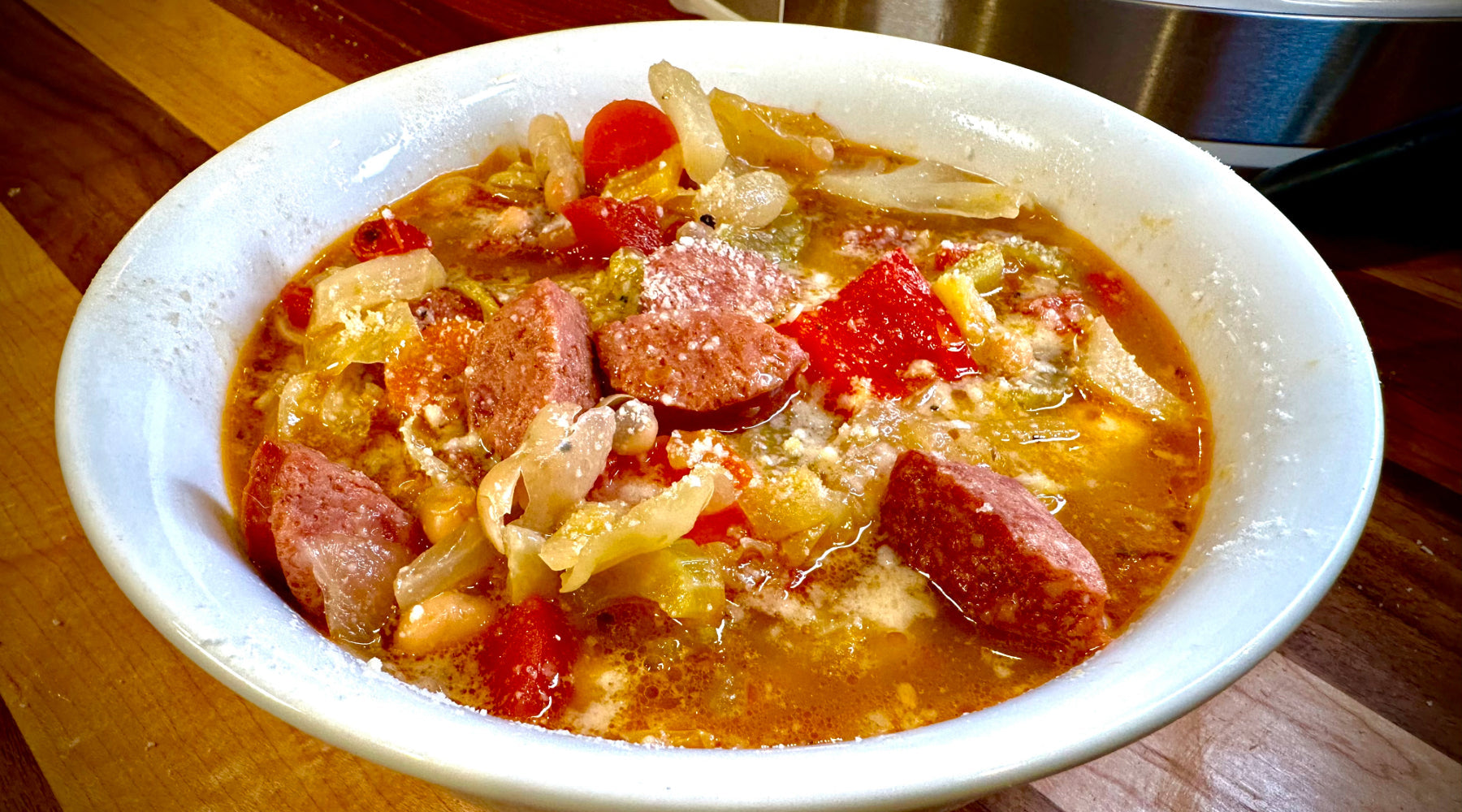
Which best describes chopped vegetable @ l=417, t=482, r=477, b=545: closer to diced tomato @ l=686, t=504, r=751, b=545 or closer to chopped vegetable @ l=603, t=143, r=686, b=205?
diced tomato @ l=686, t=504, r=751, b=545

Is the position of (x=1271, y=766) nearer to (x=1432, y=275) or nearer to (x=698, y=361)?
(x=698, y=361)

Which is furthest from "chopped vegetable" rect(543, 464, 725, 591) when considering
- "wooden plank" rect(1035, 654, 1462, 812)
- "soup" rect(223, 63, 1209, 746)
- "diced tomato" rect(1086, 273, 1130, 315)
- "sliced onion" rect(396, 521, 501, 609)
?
"diced tomato" rect(1086, 273, 1130, 315)

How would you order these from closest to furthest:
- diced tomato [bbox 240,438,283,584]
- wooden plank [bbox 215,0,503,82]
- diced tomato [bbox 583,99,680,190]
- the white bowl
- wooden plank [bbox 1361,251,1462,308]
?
1. the white bowl
2. diced tomato [bbox 240,438,283,584]
3. diced tomato [bbox 583,99,680,190]
4. wooden plank [bbox 1361,251,1462,308]
5. wooden plank [bbox 215,0,503,82]

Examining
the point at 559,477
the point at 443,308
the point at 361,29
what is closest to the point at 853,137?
the point at 443,308

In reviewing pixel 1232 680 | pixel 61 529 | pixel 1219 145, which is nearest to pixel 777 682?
pixel 1232 680

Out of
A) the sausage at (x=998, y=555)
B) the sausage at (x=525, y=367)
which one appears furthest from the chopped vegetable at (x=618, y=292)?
the sausage at (x=998, y=555)

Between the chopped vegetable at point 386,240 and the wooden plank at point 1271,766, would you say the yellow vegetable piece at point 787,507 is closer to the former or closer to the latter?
the wooden plank at point 1271,766

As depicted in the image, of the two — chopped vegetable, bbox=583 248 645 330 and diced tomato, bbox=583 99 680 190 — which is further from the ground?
diced tomato, bbox=583 99 680 190
